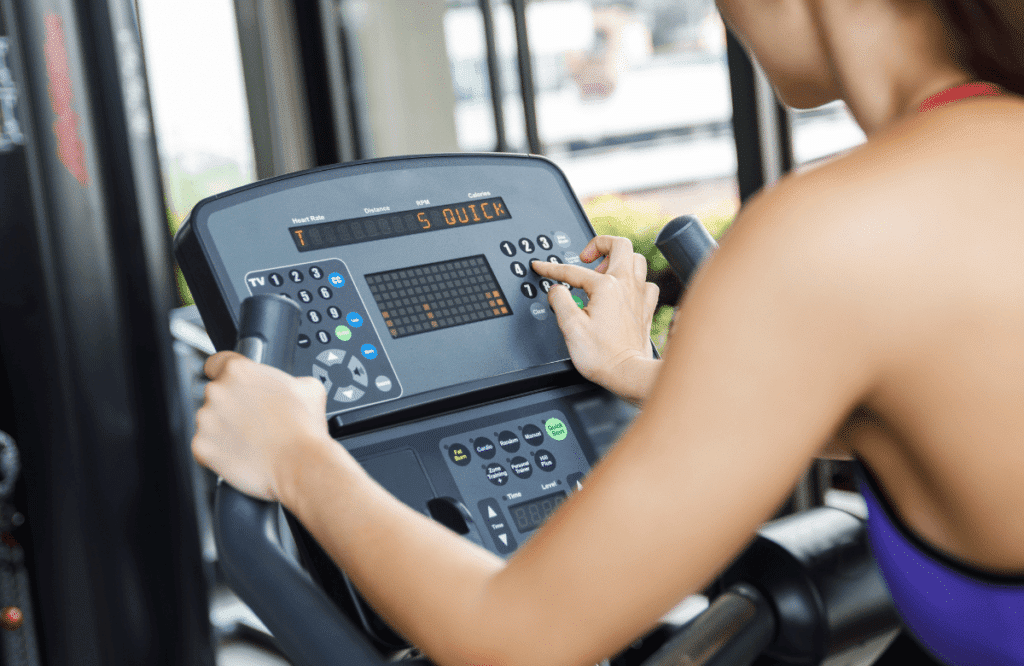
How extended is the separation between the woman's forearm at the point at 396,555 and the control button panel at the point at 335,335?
18cm

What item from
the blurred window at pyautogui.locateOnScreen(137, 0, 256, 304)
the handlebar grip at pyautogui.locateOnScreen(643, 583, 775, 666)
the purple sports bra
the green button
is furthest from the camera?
the blurred window at pyautogui.locateOnScreen(137, 0, 256, 304)

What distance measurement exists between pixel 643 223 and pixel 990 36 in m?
2.55

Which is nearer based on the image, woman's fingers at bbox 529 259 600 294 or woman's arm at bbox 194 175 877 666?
woman's arm at bbox 194 175 877 666

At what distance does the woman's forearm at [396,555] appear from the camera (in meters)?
0.63

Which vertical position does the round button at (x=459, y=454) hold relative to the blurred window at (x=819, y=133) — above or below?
below

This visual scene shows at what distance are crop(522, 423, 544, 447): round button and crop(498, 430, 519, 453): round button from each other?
0.03 ft

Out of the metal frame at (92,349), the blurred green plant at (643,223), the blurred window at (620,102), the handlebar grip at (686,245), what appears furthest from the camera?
the blurred window at (620,102)

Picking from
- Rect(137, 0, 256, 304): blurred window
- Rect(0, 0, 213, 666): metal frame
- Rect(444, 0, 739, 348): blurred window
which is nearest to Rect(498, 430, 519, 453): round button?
Rect(0, 0, 213, 666): metal frame

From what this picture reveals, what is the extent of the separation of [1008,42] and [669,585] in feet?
1.50

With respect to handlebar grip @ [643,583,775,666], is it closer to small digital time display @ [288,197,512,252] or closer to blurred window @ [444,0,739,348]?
small digital time display @ [288,197,512,252]

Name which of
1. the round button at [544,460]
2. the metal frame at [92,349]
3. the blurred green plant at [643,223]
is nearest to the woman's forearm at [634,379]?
the round button at [544,460]

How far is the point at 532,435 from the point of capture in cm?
96

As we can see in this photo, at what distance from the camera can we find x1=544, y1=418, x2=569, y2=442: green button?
38.4 inches

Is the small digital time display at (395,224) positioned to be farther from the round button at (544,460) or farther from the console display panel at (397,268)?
the round button at (544,460)
